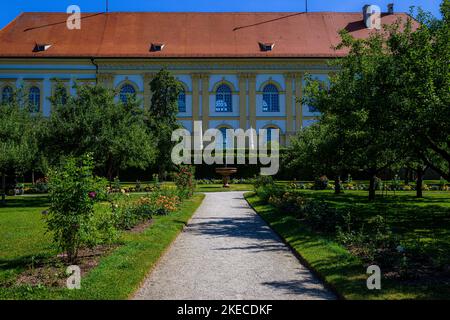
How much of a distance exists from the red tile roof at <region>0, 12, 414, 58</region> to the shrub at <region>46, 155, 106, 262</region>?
38.3 m

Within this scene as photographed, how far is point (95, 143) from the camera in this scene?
2089 cm

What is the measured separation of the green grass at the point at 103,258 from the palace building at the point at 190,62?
107 ft

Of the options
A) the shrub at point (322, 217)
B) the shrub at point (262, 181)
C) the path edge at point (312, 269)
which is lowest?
the path edge at point (312, 269)

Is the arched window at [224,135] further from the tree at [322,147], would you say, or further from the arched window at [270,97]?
the tree at [322,147]

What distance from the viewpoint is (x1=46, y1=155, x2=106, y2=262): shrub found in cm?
806

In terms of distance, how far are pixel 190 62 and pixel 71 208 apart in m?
39.1

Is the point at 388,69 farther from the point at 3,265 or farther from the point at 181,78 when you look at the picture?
the point at 181,78

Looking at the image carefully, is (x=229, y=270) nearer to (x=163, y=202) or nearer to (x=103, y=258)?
(x=103, y=258)

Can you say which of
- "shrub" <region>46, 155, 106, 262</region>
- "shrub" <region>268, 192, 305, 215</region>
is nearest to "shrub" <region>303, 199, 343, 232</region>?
"shrub" <region>268, 192, 305, 215</region>

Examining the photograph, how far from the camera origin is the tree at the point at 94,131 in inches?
822

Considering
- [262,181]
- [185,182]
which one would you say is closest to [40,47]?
[185,182]

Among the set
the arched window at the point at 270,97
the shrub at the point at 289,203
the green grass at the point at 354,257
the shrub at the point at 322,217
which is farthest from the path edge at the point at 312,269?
the arched window at the point at 270,97
